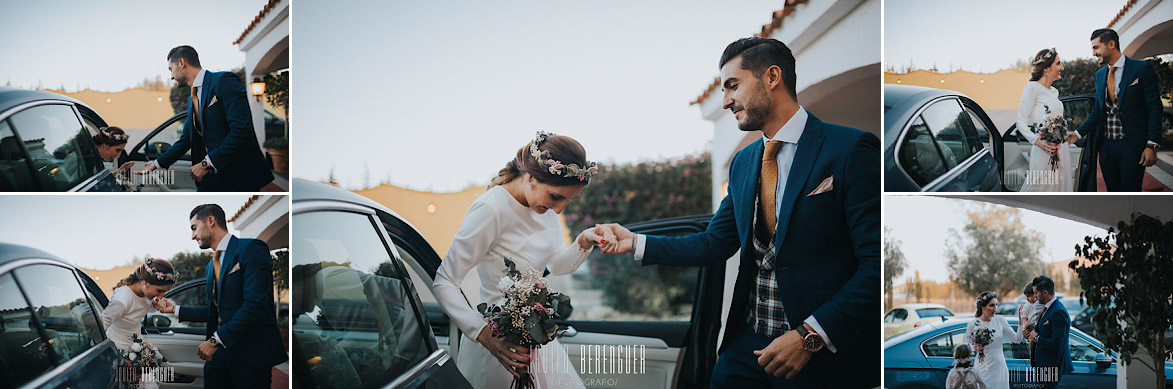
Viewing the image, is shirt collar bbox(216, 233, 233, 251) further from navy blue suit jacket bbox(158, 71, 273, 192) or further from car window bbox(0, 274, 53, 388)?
car window bbox(0, 274, 53, 388)

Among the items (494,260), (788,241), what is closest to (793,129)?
(788,241)

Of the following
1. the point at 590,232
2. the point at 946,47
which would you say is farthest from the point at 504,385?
the point at 946,47

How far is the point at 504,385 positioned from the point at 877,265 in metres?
1.66

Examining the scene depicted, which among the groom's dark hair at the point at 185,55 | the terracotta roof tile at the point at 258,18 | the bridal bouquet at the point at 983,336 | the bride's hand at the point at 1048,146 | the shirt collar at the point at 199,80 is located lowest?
the bridal bouquet at the point at 983,336

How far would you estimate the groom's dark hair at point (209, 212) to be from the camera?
3.68 m

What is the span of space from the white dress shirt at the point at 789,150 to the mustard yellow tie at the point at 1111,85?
4.21ft

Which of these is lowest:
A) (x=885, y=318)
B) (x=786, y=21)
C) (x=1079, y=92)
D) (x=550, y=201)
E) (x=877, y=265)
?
(x=885, y=318)

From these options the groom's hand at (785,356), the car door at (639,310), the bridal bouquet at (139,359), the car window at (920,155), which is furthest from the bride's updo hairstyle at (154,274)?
the car window at (920,155)

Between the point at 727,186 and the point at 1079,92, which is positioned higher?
the point at 1079,92

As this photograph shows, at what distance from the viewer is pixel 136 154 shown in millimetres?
3625

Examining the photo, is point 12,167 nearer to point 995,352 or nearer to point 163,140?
point 163,140

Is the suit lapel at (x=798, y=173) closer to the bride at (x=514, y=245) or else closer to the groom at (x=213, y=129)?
the bride at (x=514, y=245)

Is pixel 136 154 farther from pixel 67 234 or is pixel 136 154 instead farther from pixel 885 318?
pixel 885 318

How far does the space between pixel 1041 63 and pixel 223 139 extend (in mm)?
3544
